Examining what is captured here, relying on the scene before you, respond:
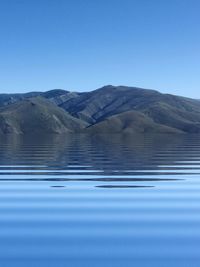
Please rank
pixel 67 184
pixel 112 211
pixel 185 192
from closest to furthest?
pixel 112 211, pixel 185 192, pixel 67 184

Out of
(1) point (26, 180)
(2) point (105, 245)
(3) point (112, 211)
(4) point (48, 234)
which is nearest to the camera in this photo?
(2) point (105, 245)

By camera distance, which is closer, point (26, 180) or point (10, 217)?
point (10, 217)

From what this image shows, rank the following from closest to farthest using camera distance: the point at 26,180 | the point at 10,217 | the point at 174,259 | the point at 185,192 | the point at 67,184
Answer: the point at 174,259
the point at 10,217
the point at 185,192
the point at 67,184
the point at 26,180

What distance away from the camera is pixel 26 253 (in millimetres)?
13648

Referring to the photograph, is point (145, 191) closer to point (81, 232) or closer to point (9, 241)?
point (81, 232)

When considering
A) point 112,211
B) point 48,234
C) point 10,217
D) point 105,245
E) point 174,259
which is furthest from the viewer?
point 112,211

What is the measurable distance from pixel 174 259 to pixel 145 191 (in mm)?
13424

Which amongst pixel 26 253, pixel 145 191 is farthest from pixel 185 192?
pixel 26 253

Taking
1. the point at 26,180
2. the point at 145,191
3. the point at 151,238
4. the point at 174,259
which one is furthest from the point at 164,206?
the point at 26,180

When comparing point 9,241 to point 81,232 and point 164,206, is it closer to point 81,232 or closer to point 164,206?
point 81,232

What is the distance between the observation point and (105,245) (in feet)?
47.8

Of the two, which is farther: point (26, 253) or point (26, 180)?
point (26, 180)

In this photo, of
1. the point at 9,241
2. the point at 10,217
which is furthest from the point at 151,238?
the point at 10,217

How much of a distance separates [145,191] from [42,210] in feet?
25.1
